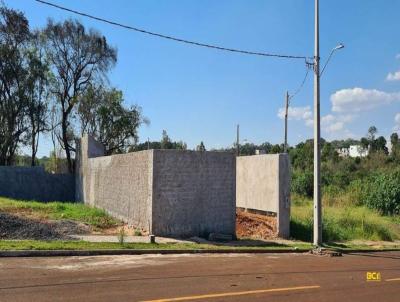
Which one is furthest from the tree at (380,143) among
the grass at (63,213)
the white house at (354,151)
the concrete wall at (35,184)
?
the grass at (63,213)

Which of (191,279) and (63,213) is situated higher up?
(63,213)

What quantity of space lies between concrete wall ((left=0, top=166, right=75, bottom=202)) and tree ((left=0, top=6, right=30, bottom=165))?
9.77 m

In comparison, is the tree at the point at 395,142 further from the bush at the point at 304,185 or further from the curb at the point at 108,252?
the curb at the point at 108,252

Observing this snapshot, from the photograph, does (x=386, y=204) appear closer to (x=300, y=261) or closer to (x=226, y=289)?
(x=300, y=261)

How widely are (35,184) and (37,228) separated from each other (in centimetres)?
1739

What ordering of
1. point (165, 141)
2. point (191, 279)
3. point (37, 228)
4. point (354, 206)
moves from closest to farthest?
point (191, 279), point (37, 228), point (354, 206), point (165, 141)

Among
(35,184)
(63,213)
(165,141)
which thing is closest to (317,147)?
(63,213)

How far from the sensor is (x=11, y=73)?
43031 mm

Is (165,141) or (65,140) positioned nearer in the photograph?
(65,140)

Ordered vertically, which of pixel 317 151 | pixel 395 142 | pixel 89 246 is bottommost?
pixel 89 246

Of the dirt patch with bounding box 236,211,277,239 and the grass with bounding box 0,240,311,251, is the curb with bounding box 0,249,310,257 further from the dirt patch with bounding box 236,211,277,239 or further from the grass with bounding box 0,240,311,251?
the dirt patch with bounding box 236,211,277,239

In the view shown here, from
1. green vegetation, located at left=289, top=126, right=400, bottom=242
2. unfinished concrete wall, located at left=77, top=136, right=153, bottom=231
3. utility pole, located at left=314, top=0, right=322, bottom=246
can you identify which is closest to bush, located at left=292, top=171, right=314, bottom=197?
green vegetation, located at left=289, top=126, right=400, bottom=242

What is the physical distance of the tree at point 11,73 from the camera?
4288cm

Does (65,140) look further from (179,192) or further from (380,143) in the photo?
(380,143)
